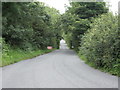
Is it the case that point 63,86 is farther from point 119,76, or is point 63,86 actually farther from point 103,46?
point 103,46

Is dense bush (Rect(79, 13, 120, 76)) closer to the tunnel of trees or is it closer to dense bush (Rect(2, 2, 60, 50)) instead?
the tunnel of trees

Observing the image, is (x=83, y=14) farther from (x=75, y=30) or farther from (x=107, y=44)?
(x=107, y=44)

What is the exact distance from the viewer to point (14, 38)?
20141 millimetres

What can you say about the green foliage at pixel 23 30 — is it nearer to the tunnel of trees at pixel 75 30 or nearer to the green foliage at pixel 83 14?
the tunnel of trees at pixel 75 30

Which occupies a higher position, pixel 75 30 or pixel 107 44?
pixel 75 30

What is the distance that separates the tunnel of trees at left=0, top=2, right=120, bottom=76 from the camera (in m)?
7.77

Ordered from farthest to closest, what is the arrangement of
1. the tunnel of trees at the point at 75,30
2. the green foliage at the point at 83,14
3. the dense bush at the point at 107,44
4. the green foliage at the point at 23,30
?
the green foliage at the point at 83,14 → the dense bush at the point at 107,44 → the tunnel of trees at the point at 75,30 → the green foliage at the point at 23,30

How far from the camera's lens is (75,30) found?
2344 centimetres

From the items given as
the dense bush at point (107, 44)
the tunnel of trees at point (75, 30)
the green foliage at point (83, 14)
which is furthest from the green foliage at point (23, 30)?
the dense bush at point (107, 44)

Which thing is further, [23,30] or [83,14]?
[83,14]

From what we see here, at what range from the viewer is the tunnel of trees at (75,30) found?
306 inches

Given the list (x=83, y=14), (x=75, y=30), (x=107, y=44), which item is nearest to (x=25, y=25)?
(x=75, y=30)

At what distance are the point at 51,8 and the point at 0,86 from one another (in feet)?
129

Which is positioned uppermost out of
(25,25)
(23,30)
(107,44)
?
(25,25)
